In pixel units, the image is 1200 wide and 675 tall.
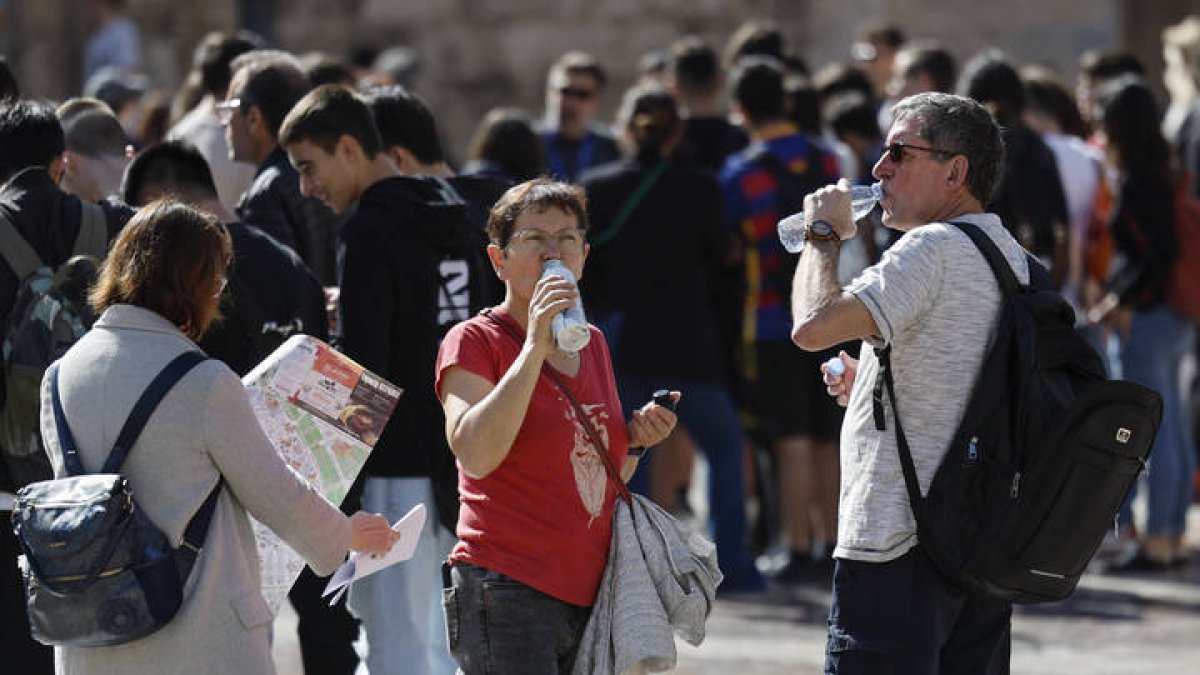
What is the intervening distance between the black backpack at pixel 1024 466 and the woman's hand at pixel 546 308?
83 cm

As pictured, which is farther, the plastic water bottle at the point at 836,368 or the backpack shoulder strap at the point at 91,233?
the backpack shoulder strap at the point at 91,233

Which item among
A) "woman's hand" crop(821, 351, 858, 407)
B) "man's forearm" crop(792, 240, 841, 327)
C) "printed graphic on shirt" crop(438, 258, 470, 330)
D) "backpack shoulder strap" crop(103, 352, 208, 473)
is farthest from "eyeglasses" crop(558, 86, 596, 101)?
"backpack shoulder strap" crop(103, 352, 208, 473)

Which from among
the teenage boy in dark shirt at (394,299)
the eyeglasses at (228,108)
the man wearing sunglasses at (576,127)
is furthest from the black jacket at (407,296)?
the man wearing sunglasses at (576,127)

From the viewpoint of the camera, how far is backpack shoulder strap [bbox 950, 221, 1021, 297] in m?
5.23

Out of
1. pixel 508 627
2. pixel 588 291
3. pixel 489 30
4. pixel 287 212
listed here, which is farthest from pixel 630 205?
pixel 489 30

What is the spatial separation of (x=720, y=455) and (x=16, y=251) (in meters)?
4.35

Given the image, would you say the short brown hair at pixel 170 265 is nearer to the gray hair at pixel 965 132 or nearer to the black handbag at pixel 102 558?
the black handbag at pixel 102 558

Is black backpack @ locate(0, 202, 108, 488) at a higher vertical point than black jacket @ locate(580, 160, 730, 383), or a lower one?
higher

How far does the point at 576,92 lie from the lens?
1131 centimetres

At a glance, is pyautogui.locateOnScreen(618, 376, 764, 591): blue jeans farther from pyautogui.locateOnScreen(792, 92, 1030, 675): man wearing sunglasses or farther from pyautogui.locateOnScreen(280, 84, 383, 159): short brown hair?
pyautogui.locateOnScreen(792, 92, 1030, 675): man wearing sunglasses

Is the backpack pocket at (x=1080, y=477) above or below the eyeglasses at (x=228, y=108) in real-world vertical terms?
below

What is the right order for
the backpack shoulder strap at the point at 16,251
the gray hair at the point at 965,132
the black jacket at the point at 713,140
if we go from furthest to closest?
the black jacket at the point at 713,140
the backpack shoulder strap at the point at 16,251
the gray hair at the point at 965,132

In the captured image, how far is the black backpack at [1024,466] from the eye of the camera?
512 centimetres

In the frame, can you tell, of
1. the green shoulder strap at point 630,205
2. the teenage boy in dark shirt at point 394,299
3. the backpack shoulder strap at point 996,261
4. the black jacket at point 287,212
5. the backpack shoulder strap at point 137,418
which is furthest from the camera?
the green shoulder strap at point 630,205
